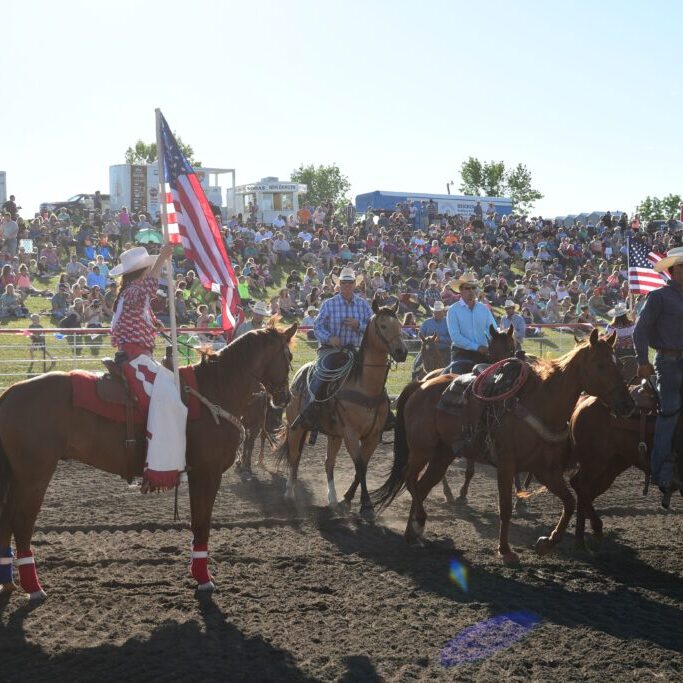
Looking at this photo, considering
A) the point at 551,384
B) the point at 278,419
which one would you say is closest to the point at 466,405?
the point at 551,384

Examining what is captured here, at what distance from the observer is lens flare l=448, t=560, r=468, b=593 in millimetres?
7917

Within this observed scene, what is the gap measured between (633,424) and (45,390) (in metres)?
5.34

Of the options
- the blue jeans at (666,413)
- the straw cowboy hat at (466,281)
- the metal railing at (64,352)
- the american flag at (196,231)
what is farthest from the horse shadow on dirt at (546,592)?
the metal railing at (64,352)

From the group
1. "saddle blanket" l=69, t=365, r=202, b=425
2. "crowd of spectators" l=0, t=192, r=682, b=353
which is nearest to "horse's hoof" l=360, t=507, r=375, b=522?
"saddle blanket" l=69, t=365, r=202, b=425

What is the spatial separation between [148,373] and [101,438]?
65 cm

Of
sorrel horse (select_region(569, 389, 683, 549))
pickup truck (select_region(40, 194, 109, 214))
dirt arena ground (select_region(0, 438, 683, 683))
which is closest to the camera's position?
dirt arena ground (select_region(0, 438, 683, 683))

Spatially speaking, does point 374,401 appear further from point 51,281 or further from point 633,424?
point 51,281

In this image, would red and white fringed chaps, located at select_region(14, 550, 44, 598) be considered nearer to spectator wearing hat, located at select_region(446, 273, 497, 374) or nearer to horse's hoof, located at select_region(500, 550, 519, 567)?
horse's hoof, located at select_region(500, 550, 519, 567)

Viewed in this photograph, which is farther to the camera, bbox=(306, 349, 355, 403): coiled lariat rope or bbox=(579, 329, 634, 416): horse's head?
bbox=(306, 349, 355, 403): coiled lariat rope

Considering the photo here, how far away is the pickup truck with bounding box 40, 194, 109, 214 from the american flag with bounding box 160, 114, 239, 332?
30.7m

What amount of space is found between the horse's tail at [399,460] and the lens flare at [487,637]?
9.88 feet

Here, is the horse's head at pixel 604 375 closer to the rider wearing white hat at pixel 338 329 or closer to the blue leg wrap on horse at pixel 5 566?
the rider wearing white hat at pixel 338 329

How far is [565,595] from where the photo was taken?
7.65m

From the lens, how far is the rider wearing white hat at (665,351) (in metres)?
8.39
